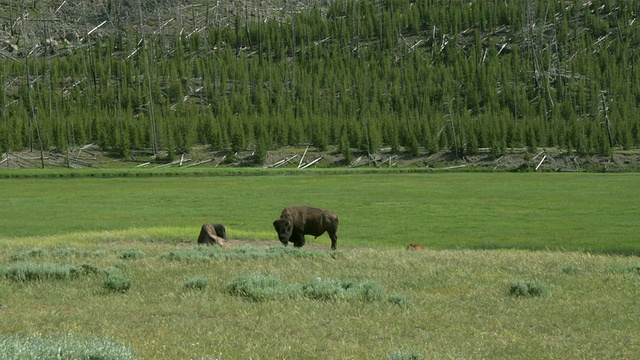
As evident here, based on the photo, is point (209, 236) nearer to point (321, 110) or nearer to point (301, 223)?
point (301, 223)

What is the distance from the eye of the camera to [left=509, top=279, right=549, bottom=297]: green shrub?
46.9 feet

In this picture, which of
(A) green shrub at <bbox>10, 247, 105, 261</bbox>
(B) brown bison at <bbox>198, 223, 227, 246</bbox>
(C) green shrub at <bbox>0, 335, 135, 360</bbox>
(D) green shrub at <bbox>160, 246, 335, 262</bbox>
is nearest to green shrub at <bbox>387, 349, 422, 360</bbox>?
(C) green shrub at <bbox>0, 335, 135, 360</bbox>

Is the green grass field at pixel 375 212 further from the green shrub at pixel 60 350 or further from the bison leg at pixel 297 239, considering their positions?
the green shrub at pixel 60 350

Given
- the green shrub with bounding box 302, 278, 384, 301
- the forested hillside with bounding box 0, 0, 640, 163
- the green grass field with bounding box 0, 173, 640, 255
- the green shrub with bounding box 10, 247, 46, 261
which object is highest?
the forested hillside with bounding box 0, 0, 640, 163

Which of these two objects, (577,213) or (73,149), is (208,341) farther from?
(73,149)

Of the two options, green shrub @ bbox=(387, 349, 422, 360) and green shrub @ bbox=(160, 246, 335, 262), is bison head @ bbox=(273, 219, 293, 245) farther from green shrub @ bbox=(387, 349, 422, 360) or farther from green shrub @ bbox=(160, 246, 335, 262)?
green shrub @ bbox=(387, 349, 422, 360)

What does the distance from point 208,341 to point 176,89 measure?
597 feet

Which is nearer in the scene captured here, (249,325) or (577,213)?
(249,325)

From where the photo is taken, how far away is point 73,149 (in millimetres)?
137500

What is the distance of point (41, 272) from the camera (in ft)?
54.1

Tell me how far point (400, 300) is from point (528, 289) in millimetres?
2873

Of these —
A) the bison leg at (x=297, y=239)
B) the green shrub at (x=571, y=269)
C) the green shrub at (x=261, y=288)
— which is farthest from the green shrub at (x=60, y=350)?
the bison leg at (x=297, y=239)

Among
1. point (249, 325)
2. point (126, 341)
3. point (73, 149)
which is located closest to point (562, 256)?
point (249, 325)

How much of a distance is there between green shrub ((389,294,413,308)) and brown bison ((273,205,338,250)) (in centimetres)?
1162
